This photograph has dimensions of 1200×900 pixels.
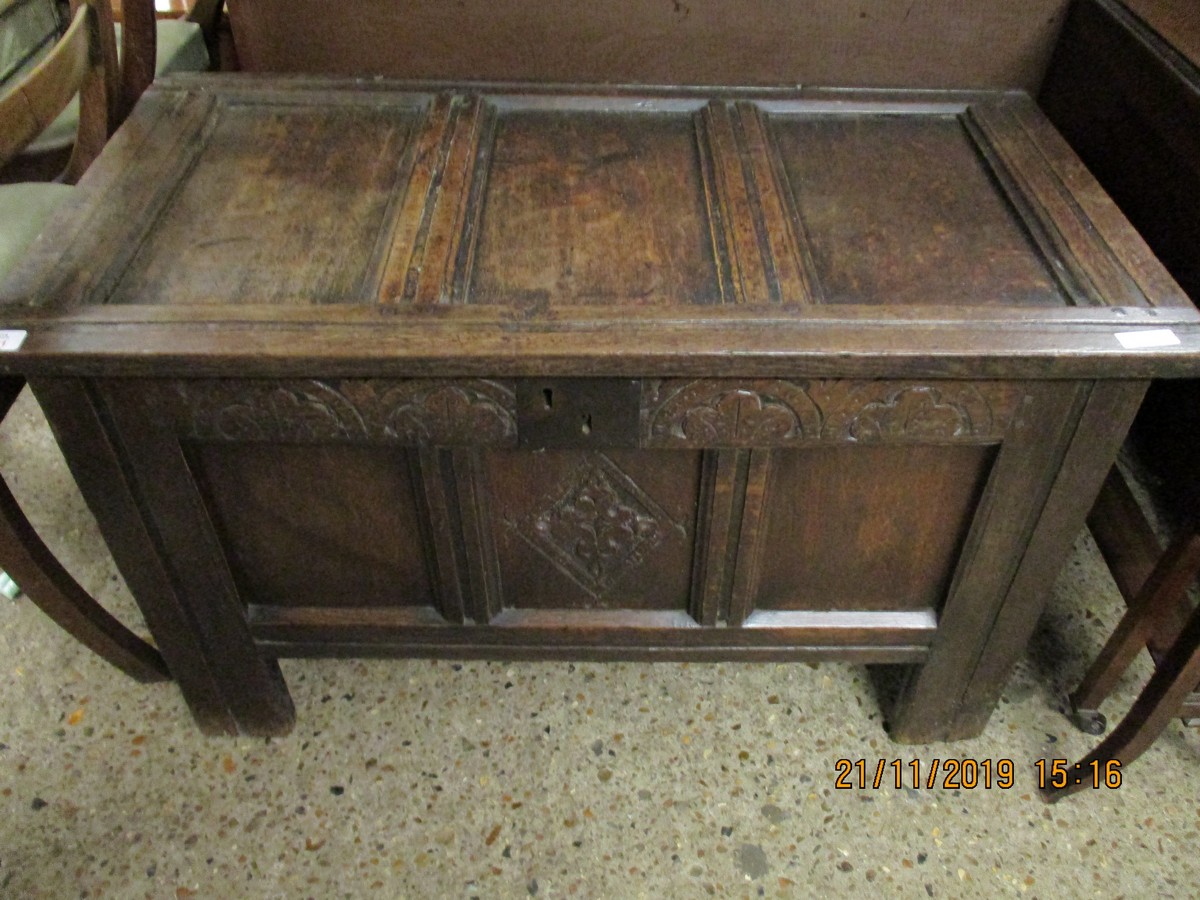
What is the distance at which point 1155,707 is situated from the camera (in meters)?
1.24

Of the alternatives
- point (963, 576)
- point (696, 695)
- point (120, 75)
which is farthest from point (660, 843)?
point (120, 75)

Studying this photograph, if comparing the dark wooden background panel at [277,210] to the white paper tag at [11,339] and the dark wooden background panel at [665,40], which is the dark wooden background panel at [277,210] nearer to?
the white paper tag at [11,339]

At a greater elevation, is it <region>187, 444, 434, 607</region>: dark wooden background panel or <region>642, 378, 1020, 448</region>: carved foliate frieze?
<region>642, 378, 1020, 448</region>: carved foliate frieze

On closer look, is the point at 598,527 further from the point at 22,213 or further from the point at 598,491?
the point at 22,213

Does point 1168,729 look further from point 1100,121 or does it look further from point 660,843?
point 1100,121

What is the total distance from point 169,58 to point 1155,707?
2028mm

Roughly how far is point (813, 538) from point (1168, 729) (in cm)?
78

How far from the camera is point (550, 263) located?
1067 millimetres

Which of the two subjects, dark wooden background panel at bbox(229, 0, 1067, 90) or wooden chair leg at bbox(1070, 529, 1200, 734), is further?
A: dark wooden background panel at bbox(229, 0, 1067, 90)

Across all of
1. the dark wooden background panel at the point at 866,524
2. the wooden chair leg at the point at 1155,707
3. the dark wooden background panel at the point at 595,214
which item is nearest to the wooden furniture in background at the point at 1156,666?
the wooden chair leg at the point at 1155,707

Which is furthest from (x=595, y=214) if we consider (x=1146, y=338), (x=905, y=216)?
(x=1146, y=338)

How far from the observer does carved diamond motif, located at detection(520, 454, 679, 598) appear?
1.14m

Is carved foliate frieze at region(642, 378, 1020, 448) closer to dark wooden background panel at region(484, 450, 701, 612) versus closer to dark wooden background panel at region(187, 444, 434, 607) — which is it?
dark wooden background panel at region(484, 450, 701, 612)

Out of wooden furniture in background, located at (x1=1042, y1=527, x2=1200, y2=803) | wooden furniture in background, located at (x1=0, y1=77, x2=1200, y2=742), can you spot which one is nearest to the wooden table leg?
wooden furniture in background, located at (x1=0, y1=77, x2=1200, y2=742)
